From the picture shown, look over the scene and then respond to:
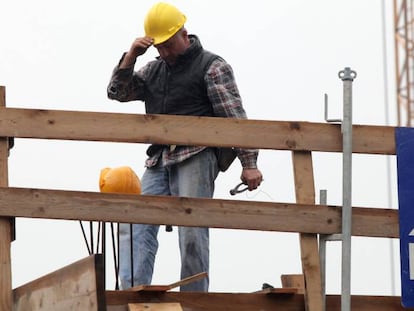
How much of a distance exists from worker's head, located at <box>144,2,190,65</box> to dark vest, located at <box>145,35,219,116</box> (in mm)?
58

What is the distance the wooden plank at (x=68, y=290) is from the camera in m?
6.63

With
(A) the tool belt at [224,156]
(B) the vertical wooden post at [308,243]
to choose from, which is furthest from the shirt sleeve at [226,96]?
(B) the vertical wooden post at [308,243]

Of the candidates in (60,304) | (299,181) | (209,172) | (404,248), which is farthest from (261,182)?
(60,304)

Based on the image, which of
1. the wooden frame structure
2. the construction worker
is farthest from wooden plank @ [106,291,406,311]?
the construction worker

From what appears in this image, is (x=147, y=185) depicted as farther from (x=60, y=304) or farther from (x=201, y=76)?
(x=60, y=304)

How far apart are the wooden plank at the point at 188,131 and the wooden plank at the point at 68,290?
894mm

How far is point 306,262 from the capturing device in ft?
25.5

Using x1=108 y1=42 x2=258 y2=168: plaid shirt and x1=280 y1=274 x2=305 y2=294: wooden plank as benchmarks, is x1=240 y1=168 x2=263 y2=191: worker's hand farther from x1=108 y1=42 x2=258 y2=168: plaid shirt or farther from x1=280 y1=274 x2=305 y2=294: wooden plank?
x1=280 y1=274 x2=305 y2=294: wooden plank

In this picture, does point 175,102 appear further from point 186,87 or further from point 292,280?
point 292,280

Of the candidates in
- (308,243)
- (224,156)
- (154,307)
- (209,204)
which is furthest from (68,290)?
(224,156)

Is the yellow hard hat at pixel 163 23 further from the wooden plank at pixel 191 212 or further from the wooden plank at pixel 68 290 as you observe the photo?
the wooden plank at pixel 68 290

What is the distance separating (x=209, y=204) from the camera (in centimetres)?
761

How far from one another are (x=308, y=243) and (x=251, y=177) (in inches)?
42.2

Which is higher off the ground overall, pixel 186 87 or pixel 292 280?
pixel 186 87
